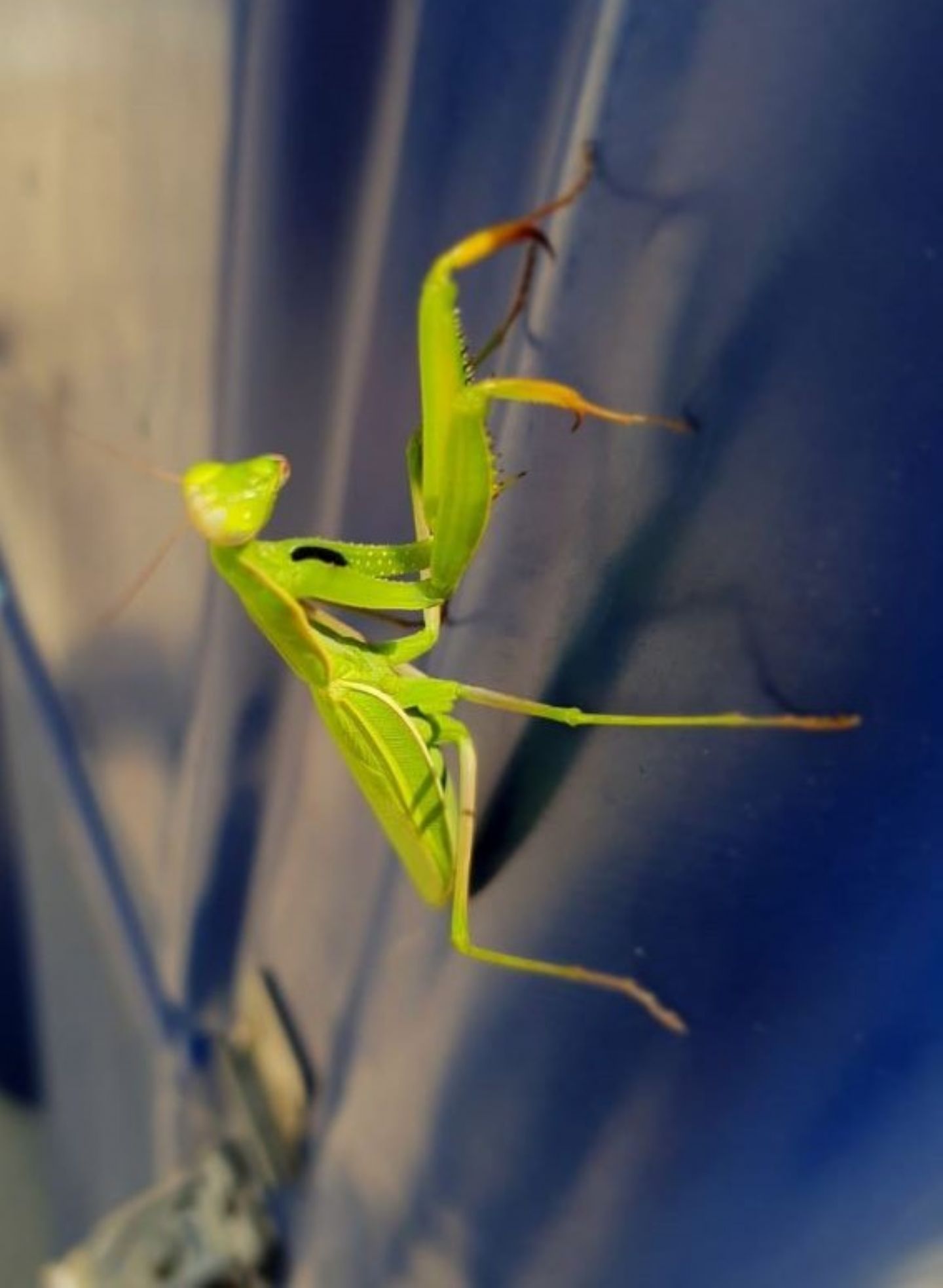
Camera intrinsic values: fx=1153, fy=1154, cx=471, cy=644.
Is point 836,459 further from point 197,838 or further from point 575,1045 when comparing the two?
point 197,838

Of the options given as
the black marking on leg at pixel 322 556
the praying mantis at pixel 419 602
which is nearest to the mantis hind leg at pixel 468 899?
the praying mantis at pixel 419 602

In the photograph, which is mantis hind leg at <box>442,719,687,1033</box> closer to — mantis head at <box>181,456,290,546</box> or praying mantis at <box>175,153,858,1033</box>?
praying mantis at <box>175,153,858,1033</box>

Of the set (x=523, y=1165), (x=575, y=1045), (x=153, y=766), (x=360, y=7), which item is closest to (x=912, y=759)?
(x=575, y=1045)

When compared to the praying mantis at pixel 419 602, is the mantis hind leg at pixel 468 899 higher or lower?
lower

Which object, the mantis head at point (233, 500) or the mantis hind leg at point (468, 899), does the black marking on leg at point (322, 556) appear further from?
the mantis hind leg at point (468, 899)

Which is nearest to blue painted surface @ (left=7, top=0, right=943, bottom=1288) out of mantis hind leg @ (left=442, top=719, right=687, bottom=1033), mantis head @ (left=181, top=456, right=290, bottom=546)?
mantis hind leg @ (left=442, top=719, right=687, bottom=1033)

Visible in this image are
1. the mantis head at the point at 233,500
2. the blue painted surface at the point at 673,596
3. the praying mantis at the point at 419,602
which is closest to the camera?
the blue painted surface at the point at 673,596
